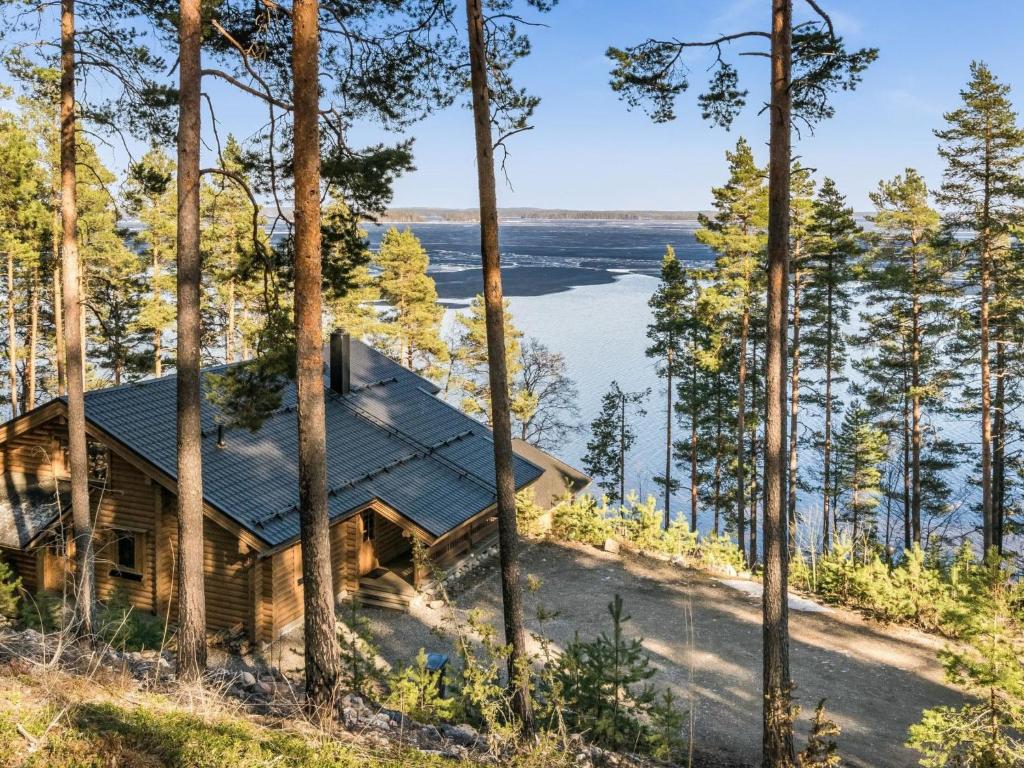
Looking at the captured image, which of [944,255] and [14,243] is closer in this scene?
[14,243]

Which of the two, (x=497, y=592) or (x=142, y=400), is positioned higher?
(x=142, y=400)

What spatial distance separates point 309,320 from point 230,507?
22.5 feet

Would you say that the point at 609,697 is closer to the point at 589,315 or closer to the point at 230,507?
the point at 230,507

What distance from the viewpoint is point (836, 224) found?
24953mm

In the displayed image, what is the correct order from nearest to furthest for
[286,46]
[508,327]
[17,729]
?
[17,729] < [286,46] < [508,327]

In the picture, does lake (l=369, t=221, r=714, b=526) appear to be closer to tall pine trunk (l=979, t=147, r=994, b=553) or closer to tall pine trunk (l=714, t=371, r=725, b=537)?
tall pine trunk (l=714, t=371, r=725, b=537)

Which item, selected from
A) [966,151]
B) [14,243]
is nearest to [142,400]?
[14,243]

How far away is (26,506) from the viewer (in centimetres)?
1477

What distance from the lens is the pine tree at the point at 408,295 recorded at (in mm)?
32188

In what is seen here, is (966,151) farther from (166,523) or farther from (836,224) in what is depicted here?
(166,523)

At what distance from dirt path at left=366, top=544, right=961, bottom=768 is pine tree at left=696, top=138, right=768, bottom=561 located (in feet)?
26.2

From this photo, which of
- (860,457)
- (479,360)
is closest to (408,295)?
(479,360)

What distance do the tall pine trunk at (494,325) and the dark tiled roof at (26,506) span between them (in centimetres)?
993

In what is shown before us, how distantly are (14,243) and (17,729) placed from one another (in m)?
18.5
